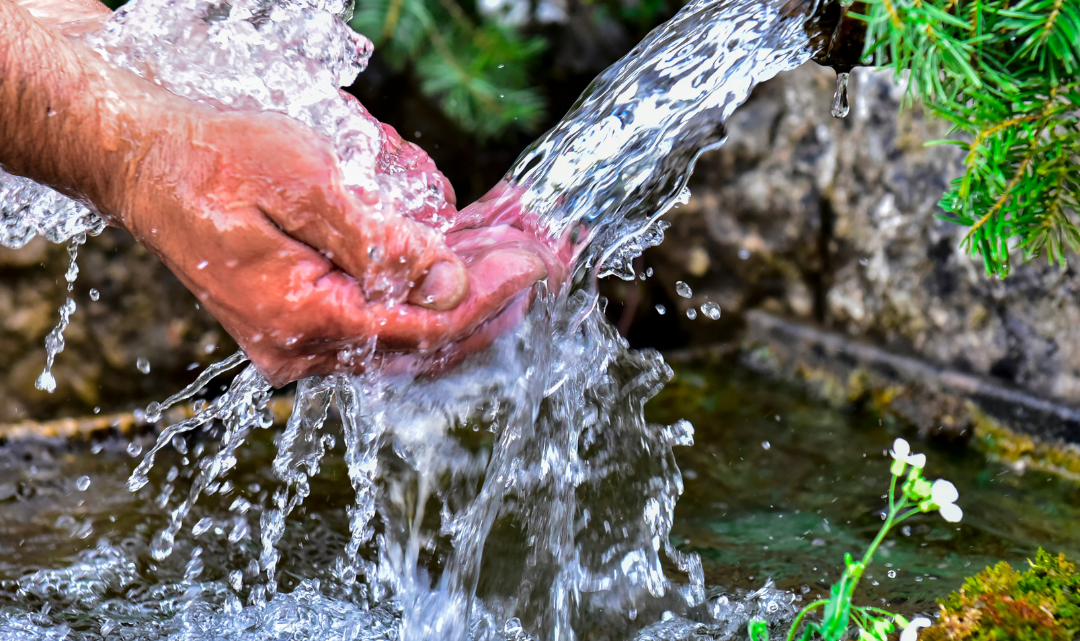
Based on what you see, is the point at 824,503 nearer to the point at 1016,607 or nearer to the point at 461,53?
the point at 1016,607

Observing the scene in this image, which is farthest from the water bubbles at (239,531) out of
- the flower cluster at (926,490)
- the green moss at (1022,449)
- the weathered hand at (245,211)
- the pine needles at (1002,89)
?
the green moss at (1022,449)

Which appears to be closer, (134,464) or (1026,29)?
(1026,29)

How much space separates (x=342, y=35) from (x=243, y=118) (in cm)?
37

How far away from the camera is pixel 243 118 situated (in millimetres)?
1181

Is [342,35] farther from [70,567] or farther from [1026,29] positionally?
[70,567]

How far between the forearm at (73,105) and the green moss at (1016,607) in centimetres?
A: 130

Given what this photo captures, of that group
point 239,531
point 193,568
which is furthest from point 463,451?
point 193,568

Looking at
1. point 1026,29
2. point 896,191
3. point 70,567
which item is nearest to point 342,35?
point 1026,29

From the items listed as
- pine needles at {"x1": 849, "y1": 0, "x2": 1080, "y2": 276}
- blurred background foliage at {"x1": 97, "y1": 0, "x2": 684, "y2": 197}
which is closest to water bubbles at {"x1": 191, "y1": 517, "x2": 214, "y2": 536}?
blurred background foliage at {"x1": 97, "y1": 0, "x2": 684, "y2": 197}

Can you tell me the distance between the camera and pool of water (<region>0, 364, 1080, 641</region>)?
1748 mm

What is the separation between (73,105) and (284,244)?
1.18 ft

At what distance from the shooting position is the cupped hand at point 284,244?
3.81ft

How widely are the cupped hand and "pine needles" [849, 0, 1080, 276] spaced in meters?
0.67

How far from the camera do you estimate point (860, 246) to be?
2.76 m
